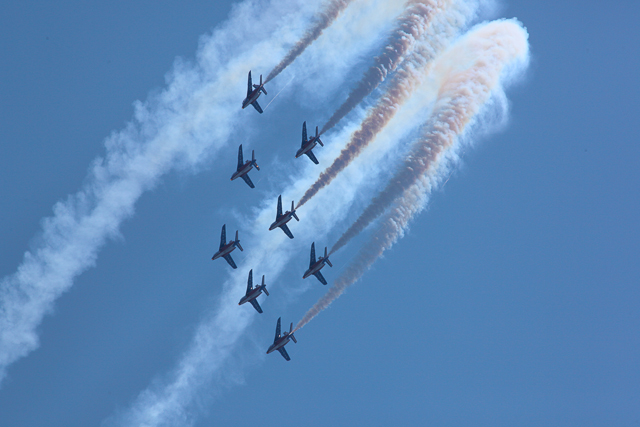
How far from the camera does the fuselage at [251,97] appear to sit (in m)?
58.5

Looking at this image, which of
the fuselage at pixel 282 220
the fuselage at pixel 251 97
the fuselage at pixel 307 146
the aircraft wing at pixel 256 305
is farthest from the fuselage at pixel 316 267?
the fuselage at pixel 251 97

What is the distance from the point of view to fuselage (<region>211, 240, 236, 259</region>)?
5919cm

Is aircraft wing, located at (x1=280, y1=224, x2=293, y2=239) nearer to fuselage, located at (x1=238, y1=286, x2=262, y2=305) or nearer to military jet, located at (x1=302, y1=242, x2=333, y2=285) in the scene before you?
military jet, located at (x1=302, y1=242, x2=333, y2=285)

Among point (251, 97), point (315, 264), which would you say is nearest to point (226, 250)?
point (315, 264)

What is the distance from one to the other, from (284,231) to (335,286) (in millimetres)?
8577

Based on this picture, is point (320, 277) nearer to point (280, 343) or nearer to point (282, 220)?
point (282, 220)

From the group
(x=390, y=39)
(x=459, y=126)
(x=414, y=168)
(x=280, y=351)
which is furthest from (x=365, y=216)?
(x=280, y=351)

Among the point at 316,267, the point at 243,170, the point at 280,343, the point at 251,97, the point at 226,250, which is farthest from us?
the point at 226,250

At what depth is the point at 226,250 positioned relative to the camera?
195 ft

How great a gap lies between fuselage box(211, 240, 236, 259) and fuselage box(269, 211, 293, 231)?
12.7 ft

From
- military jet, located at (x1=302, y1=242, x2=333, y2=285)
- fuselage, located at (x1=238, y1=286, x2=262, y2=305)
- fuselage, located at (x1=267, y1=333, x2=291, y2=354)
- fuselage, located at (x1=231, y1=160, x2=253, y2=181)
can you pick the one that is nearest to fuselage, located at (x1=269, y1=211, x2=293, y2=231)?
military jet, located at (x1=302, y1=242, x2=333, y2=285)

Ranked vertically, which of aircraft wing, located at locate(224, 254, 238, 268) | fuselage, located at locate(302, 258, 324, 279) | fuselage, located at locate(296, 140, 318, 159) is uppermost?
fuselage, located at locate(296, 140, 318, 159)

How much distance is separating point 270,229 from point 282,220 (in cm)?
139

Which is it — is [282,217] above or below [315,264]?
above
